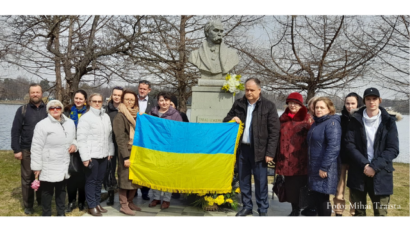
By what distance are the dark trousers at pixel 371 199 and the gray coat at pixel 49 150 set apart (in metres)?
3.76

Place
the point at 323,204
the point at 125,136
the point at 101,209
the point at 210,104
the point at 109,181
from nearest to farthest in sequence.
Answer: the point at 323,204
the point at 125,136
the point at 101,209
the point at 109,181
the point at 210,104

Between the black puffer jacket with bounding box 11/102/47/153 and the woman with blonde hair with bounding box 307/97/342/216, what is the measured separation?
389 centimetres

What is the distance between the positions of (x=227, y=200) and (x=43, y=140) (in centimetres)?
268

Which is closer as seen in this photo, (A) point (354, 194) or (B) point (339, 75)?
(A) point (354, 194)

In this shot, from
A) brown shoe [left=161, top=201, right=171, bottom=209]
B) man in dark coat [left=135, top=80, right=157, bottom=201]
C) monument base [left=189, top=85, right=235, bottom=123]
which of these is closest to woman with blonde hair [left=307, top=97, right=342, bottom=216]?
monument base [left=189, top=85, right=235, bottom=123]

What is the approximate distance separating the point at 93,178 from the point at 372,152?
3.67 metres

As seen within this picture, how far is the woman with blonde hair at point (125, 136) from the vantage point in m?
4.25

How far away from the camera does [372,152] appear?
3.64 m

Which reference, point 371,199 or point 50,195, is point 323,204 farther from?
point 50,195

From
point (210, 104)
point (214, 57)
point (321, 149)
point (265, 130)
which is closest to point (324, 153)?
point (321, 149)

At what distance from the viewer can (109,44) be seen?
27.9 feet

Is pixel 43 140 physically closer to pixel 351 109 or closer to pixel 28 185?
pixel 28 185

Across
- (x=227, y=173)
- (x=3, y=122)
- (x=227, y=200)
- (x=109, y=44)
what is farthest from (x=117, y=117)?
(x=3, y=122)

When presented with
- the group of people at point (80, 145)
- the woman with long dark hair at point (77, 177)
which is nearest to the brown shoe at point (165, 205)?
the group of people at point (80, 145)
